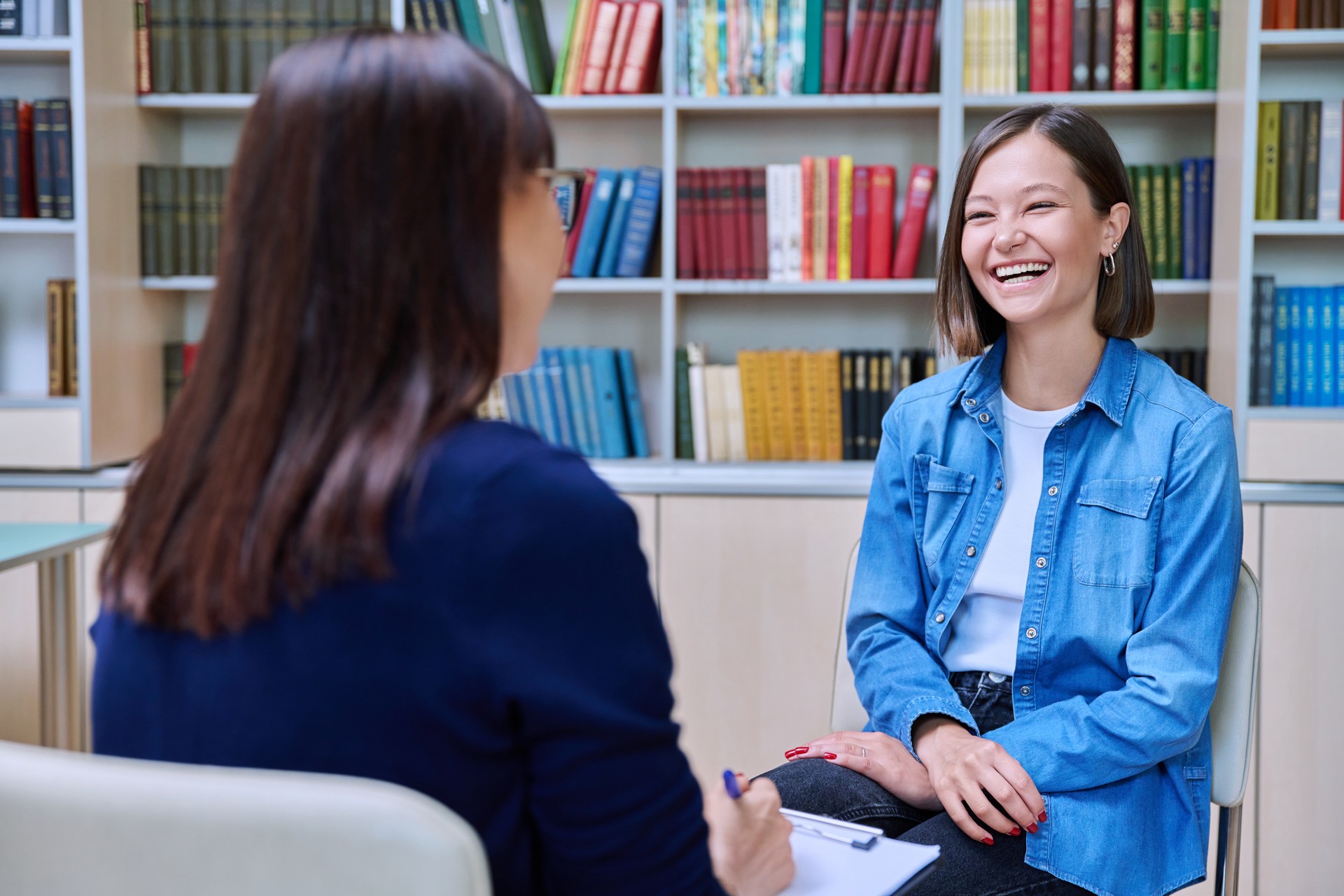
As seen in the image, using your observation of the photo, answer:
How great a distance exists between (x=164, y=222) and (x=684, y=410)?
54.6 inches

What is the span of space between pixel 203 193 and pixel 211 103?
0.22 metres

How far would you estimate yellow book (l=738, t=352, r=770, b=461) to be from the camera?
2.84 metres

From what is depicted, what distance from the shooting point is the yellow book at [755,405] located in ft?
9.32

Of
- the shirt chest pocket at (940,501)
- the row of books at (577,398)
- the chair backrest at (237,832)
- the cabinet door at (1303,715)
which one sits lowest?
the cabinet door at (1303,715)

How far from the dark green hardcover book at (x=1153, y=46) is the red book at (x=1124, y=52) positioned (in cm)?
3

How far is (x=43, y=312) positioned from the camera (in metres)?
3.14

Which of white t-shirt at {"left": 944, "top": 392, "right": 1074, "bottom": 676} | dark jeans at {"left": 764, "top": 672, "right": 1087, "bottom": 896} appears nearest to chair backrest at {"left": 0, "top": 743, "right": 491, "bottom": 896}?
dark jeans at {"left": 764, "top": 672, "right": 1087, "bottom": 896}

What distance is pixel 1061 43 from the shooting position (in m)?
2.71

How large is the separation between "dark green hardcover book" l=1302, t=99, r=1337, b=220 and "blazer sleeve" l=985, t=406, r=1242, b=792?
5.21ft

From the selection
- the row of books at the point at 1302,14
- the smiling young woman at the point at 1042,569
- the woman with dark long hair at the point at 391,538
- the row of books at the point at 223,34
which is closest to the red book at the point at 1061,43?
the row of books at the point at 1302,14

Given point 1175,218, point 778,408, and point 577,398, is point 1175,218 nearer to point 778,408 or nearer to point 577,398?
point 778,408

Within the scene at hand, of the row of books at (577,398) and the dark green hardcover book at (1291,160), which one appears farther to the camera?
the row of books at (577,398)

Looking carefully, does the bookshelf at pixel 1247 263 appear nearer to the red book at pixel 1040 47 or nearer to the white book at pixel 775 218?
the red book at pixel 1040 47

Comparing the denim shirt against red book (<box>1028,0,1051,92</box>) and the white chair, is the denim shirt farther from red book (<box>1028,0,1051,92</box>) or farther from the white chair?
red book (<box>1028,0,1051,92</box>)
